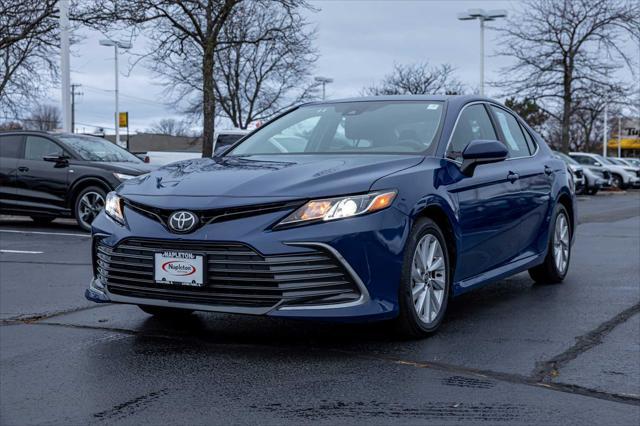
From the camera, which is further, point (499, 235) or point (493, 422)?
point (499, 235)

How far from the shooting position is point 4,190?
45.5 ft

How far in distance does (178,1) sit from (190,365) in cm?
1944

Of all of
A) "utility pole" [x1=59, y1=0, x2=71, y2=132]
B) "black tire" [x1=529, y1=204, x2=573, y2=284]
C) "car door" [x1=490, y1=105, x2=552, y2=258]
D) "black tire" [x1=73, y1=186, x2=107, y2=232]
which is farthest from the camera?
"utility pole" [x1=59, y1=0, x2=71, y2=132]

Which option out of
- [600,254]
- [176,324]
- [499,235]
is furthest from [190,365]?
[600,254]

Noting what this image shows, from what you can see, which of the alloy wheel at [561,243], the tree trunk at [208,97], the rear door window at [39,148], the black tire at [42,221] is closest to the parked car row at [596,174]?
the tree trunk at [208,97]

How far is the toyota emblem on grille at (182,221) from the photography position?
4816mm

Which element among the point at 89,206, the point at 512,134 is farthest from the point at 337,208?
the point at 89,206

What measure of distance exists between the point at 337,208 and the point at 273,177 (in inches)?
18.1

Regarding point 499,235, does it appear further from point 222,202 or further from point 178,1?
point 178,1

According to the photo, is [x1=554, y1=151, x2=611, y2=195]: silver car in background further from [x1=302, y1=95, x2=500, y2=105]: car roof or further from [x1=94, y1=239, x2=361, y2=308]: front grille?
[x1=94, y1=239, x2=361, y2=308]: front grille

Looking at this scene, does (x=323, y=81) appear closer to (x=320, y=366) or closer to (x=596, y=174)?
(x=596, y=174)

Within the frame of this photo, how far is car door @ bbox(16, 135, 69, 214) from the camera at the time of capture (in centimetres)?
1348

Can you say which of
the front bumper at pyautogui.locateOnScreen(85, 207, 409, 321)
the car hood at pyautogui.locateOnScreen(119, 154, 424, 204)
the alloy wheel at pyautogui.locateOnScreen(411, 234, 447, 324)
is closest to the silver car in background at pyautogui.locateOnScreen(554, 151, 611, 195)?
the alloy wheel at pyautogui.locateOnScreen(411, 234, 447, 324)

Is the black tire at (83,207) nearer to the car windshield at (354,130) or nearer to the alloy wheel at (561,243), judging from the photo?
the car windshield at (354,130)
